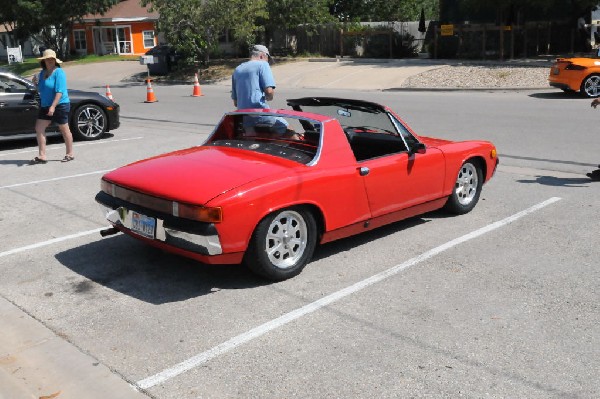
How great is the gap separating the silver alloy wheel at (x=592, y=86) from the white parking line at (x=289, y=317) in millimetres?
13660

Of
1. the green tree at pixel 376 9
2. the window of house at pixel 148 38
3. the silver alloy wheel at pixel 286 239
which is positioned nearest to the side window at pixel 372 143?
the silver alloy wheel at pixel 286 239

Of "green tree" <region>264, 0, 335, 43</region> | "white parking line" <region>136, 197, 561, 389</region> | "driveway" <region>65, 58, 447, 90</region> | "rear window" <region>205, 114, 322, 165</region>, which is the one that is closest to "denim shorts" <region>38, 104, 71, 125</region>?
"rear window" <region>205, 114, 322, 165</region>

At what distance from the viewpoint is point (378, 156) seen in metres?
5.99

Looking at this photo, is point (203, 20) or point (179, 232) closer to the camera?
point (179, 232)

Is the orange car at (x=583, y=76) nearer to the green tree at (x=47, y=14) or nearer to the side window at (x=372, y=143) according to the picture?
the side window at (x=372, y=143)

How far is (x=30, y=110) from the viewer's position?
11711 millimetres

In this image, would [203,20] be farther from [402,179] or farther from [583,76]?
[402,179]

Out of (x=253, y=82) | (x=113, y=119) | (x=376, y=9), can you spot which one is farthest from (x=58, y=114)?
(x=376, y=9)

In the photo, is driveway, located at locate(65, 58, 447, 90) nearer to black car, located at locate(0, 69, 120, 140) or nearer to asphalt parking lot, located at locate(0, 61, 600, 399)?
black car, located at locate(0, 69, 120, 140)

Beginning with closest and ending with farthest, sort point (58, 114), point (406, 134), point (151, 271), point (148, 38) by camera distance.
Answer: point (151, 271)
point (406, 134)
point (58, 114)
point (148, 38)

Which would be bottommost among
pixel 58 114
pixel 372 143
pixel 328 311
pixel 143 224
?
pixel 328 311

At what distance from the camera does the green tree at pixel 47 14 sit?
4612 centimetres

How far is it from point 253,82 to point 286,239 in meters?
3.05

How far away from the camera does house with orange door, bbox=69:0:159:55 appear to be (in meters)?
53.4
